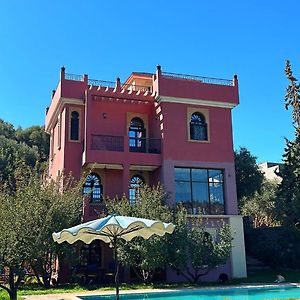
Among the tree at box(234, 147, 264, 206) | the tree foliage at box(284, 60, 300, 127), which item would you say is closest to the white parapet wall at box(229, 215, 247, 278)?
the tree at box(234, 147, 264, 206)

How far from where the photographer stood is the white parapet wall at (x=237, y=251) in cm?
2308

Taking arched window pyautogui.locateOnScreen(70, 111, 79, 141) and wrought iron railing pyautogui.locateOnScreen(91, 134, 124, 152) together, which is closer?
wrought iron railing pyautogui.locateOnScreen(91, 134, 124, 152)

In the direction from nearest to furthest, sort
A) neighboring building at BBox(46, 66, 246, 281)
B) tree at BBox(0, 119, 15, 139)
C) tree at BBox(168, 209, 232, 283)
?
1. tree at BBox(168, 209, 232, 283)
2. neighboring building at BBox(46, 66, 246, 281)
3. tree at BBox(0, 119, 15, 139)

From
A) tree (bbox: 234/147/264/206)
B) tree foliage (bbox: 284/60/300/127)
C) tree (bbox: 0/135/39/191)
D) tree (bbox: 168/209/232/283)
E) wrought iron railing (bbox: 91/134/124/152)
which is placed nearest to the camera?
tree (bbox: 168/209/232/283)

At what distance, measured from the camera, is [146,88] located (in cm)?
2730

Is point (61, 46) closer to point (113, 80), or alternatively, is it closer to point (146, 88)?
point (113, 80)

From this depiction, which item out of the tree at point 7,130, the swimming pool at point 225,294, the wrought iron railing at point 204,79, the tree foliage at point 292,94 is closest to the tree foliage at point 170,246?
the swimming pool at point 225,294

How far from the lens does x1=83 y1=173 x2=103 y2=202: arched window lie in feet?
78.0

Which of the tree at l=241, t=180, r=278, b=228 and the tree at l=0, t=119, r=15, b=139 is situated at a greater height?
the tree at l=0, t=119, r=15, b=139

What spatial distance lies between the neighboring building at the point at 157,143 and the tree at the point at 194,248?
102 inches

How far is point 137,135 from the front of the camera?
25250 mm

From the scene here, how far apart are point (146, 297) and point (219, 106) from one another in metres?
12.5

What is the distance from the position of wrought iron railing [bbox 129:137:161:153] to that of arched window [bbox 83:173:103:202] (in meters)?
2.45

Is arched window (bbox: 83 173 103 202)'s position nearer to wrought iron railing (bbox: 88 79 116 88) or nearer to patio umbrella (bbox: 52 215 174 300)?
wrought iron railing (bbox: 88 79 116 88)
